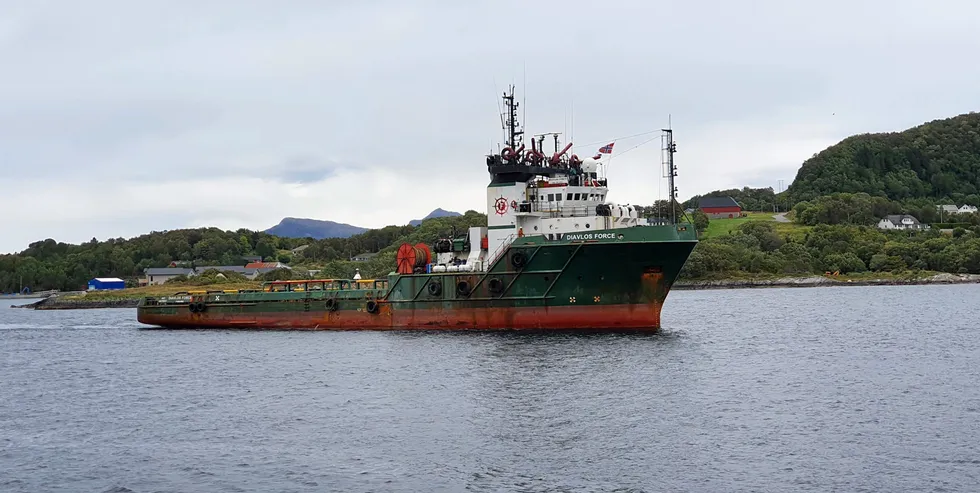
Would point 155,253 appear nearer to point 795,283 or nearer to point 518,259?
point 795,283

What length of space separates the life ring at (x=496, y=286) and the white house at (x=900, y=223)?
124800mm

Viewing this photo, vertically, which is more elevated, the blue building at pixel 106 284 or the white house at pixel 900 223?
the white house at pixel 900 223

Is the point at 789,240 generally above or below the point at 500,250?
above

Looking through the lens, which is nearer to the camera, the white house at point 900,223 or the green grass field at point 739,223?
Result: the green grass field at point 739,223

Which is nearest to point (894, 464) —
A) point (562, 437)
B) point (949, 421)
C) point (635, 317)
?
point (949, 421)

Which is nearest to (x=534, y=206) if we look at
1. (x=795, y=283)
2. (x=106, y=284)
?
(x=795, y=283)

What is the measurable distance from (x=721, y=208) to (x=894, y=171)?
4576cm

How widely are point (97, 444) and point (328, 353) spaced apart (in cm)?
1618

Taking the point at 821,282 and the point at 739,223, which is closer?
the point at 821,282

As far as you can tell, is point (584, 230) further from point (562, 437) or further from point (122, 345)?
point (122, 345)

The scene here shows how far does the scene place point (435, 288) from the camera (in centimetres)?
4531

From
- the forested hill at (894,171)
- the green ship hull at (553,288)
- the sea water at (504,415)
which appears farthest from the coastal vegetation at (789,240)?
the sea water at (504,415)

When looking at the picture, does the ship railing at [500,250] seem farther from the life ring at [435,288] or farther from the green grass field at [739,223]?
the green grass field at [739,223]

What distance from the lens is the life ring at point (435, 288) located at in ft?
149
